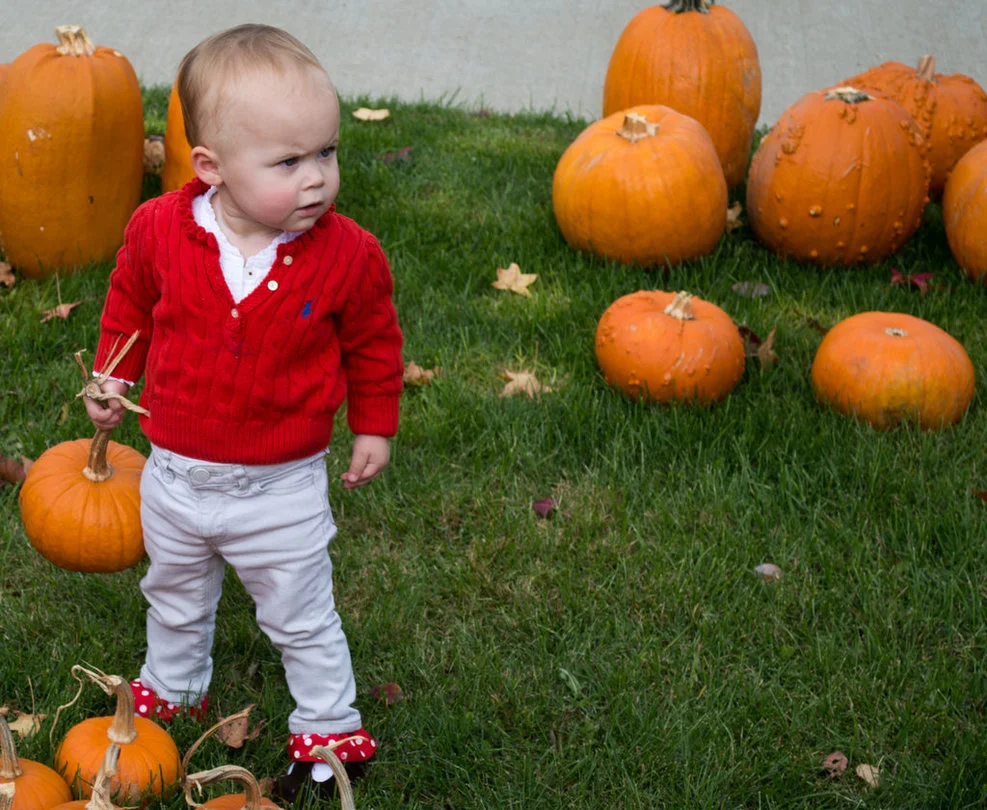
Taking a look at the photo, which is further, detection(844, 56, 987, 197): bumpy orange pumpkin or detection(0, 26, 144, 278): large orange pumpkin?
detection(844, 56, 987, 197): bumpy orange pumpkin

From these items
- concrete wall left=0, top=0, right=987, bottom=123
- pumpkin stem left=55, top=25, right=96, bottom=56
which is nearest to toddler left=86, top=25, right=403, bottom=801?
pumpkin stem left=55, top=25, right=96, bottom=56

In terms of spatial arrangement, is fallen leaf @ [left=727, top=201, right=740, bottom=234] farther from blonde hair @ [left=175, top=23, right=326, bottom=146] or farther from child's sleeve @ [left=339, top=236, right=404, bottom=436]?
blonde hair @ [left=175, top=23, right=326, bottom=146]

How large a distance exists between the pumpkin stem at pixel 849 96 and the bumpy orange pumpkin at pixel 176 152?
8.35 feet

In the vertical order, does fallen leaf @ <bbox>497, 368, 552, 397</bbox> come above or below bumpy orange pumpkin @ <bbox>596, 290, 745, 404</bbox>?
below

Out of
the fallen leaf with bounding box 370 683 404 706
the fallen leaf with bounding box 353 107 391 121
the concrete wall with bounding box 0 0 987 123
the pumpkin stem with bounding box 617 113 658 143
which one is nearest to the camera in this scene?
the fallen leaf with bounding box 370 683 404 706

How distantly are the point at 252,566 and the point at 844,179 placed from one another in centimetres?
314

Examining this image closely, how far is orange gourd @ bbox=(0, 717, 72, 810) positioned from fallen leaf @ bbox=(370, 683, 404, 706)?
0.80 meters

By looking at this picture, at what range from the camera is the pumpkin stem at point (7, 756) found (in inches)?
71.5

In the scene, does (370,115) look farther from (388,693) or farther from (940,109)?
(388,693)

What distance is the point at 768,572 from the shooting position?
307 cm

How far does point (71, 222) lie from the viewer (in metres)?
Answer: 4.34

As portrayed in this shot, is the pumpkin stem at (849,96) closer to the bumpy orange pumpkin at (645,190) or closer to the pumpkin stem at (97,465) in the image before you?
the bumpy orange pumpkin at (645,190)

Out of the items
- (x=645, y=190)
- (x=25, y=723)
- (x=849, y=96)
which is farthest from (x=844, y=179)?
(x=25, y=723)

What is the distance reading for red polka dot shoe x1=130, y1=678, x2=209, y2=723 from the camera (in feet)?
8.41
